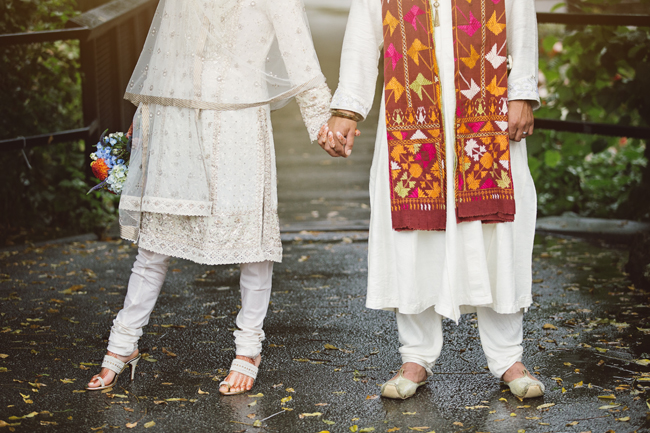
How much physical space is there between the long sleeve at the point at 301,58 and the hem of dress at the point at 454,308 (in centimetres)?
77

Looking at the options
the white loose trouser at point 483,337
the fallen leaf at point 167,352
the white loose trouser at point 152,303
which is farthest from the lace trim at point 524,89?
the fallen leaf at point 167,352

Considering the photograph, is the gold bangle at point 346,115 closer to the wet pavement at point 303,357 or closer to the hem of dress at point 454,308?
the hem of dress at point 454,308

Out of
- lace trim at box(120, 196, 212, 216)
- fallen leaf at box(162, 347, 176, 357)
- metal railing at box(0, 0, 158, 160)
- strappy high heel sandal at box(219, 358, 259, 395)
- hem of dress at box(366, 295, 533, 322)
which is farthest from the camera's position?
metal railing at box(0, 0, 158, 160)

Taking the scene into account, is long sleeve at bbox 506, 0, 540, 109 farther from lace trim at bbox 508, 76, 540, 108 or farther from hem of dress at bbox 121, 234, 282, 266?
hem of dress at bbox 121, 234, 282, 266

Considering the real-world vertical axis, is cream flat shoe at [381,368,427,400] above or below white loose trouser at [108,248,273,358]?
below

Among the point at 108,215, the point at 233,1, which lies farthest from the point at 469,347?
the point at 108,215

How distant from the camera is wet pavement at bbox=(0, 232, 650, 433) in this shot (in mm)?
3148

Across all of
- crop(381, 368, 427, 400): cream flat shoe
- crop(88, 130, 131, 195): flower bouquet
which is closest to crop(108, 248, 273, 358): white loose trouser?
crop(88, 130, 131, 195): flower bouquet

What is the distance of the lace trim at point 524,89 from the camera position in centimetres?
327

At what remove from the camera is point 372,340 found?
417cm

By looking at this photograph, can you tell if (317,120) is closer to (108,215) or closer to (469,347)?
(469,347)

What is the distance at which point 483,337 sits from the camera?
3479 mm

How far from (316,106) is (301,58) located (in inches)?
8.3

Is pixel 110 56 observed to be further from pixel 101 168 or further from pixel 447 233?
pixel 447 233
